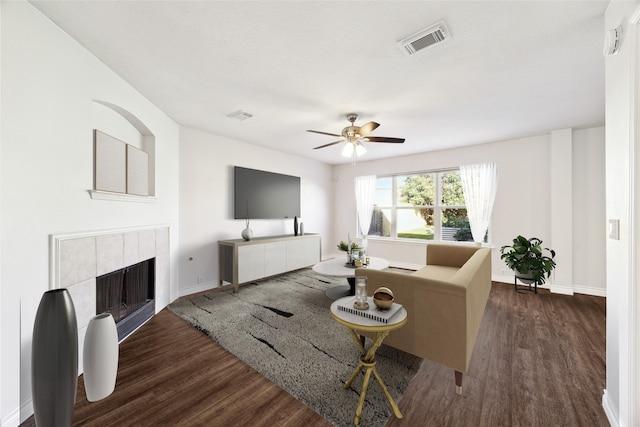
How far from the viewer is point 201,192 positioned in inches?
154

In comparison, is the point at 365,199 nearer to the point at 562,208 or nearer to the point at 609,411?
the point at 562,208

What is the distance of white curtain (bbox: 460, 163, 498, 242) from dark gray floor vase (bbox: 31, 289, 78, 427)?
17.5 ft

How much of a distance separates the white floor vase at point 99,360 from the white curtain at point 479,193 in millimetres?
5200

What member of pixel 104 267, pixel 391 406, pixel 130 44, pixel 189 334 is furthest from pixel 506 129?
pixel 104 267

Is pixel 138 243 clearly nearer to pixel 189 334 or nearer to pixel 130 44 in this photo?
pixel 189 334

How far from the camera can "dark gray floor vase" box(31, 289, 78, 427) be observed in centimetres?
130

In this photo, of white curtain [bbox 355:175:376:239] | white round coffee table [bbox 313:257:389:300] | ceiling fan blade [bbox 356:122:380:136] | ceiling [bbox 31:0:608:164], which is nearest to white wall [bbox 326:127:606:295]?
ceiling [bbox 31:0:608:164]

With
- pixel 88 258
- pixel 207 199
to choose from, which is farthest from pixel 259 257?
pixel 88 258

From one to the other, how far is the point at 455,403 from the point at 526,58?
2.66 m

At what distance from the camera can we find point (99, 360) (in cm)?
164

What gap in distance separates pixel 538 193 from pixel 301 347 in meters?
4.49

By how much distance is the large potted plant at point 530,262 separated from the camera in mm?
3607

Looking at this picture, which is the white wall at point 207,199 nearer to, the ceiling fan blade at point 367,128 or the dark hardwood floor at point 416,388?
the dark hardwood floor at point 416,388

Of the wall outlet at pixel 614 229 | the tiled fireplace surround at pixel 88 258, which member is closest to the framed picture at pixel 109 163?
the tiled fireplace surround at pixel 88 258
